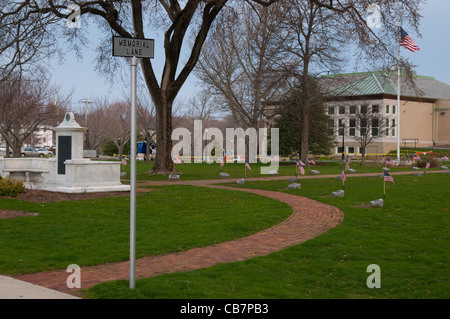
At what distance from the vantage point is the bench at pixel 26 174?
19109mm

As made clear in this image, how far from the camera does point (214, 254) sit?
855 centimetres

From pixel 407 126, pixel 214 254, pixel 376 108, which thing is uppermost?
pixel 376 108

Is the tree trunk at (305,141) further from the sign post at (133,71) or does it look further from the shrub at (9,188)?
the sign post at (133,71)

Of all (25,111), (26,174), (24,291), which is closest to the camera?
(24,291)

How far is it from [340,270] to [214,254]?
2.19 meters

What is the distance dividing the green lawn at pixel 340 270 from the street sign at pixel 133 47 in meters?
2.86

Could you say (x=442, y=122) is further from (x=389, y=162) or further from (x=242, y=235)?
(x=242, y=235)

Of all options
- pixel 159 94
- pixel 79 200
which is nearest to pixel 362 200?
pixel 79 200

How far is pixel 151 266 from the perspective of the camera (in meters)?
7.69

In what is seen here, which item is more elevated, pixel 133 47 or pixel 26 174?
pixel 133 47

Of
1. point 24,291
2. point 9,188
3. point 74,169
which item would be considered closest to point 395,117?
point 74,169
